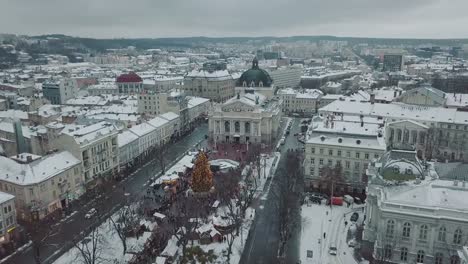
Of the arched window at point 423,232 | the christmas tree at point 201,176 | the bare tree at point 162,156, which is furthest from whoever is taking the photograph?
the bare tree at point 162,156

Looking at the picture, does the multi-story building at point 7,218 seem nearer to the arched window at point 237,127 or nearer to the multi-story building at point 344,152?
the multi-story building at point 344,152

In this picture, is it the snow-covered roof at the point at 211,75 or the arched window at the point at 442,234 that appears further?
the snow-covered roof at the point at 211,75

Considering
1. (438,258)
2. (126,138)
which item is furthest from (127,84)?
(438,258)

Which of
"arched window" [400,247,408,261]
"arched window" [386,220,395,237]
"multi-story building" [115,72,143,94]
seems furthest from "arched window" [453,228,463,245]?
"multi-story building" [115,72,143,94]

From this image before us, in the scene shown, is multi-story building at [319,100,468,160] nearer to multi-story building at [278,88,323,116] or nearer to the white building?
multi-story building at [278,88,323,116]

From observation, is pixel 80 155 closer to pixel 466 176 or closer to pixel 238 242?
pixel 238 242

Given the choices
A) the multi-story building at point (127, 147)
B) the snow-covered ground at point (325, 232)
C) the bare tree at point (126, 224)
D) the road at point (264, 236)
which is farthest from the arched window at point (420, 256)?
the multi-story building at point (127, 147)

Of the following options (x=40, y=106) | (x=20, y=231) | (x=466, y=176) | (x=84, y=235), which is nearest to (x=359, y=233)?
(x=466, y=176)
